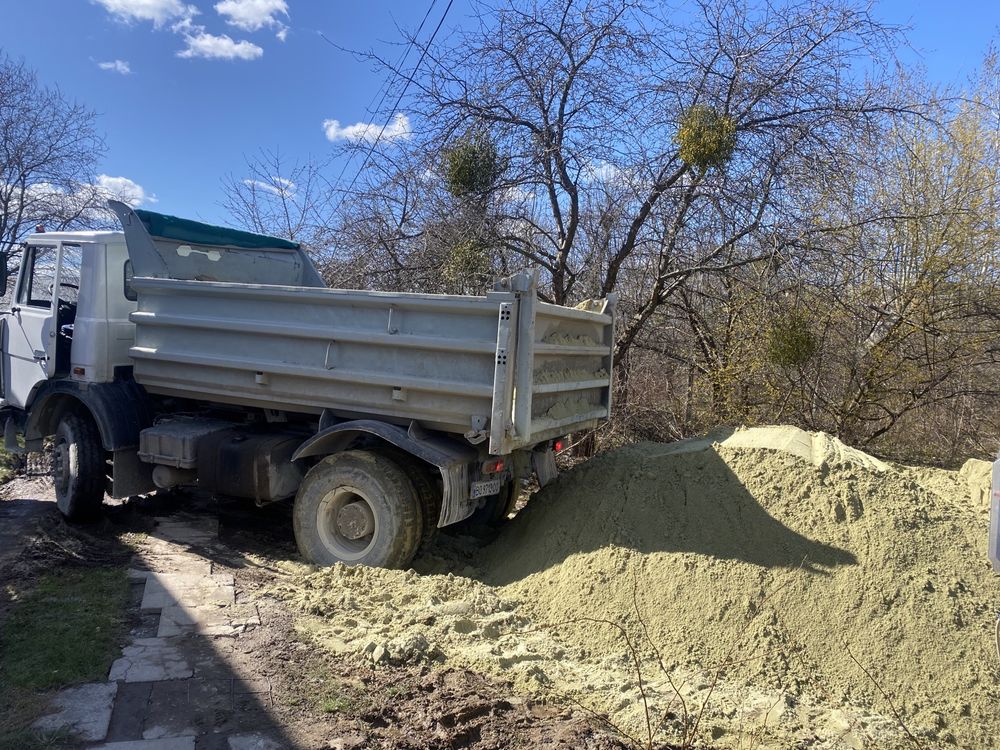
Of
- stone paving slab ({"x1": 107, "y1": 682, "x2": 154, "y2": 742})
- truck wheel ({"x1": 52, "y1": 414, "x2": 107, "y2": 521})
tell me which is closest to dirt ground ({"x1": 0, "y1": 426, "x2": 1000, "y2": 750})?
stone paving slab ({"x1": 107, "y1": 682, "x2": 154, "y2": 742})

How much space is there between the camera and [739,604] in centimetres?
402

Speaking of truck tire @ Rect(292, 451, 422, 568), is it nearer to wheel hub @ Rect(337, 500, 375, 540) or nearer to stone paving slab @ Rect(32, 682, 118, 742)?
wheel hub @ Rect(337, 500, 375, 540)

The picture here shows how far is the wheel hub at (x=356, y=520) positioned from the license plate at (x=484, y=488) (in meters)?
0.78

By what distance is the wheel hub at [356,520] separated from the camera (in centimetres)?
533

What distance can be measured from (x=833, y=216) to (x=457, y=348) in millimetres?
5316

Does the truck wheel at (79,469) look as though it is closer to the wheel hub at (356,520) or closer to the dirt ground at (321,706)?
the dirt ground at (321,706)

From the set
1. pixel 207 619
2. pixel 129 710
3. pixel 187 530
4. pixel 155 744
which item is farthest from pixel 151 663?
pixel 187 530

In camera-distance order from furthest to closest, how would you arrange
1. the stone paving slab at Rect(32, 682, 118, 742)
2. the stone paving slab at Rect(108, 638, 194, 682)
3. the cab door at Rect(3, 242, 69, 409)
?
1. the cab door at Rect(3, 242, 69, 409)
2. the stone paving slab at Rect(108, 638, 194, 682)
3. the stone paving slab at Rect(32, 682, 118, 742)

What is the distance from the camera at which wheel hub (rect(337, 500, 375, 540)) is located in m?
5.33

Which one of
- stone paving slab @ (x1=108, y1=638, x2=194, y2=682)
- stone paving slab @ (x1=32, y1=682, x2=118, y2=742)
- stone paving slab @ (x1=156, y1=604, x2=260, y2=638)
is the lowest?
stone paving slab @ (x1=32, y1=682, x2=118, y2=742)

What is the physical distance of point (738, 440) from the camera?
533cm

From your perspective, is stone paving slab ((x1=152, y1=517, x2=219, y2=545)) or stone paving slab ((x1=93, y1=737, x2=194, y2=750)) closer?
stone paving slab ((x1=93, y1=737, x2=194, y2=750))

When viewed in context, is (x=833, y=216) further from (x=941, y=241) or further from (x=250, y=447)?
(x=250, y=447)

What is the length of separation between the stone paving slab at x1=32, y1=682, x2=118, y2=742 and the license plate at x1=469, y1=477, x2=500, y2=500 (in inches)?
97.4
